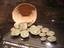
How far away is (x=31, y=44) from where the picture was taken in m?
1.12

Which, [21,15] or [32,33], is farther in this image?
[21,15]

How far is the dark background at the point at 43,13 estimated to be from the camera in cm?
125

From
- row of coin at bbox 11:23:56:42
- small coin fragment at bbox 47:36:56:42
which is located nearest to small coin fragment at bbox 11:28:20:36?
row of coin at bbox 11:23:56:42

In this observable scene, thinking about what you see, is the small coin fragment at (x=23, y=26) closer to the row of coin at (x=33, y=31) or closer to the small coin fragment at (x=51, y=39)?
the row of coin at (x=33, y=31)

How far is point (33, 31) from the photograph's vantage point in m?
1.17

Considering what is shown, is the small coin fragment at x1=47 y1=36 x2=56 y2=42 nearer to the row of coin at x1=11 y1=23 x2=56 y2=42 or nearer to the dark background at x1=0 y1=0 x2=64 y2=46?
the row of coin at x1=11 y1=23 x2=56 y2=42

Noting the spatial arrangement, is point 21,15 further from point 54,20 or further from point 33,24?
point 54,20

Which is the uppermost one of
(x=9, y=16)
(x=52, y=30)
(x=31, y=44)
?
(x=9, y=16)

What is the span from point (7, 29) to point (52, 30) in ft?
1.04

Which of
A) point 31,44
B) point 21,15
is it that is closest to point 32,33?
point 31,44

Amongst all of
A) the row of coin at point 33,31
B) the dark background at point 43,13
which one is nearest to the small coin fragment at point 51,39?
the row of coin at point 33,31

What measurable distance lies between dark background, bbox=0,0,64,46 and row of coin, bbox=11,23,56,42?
0.25 ft

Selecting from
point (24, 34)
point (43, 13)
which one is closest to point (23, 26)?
point (24, 34)

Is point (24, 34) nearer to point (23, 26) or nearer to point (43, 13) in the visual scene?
point (23, 26)
